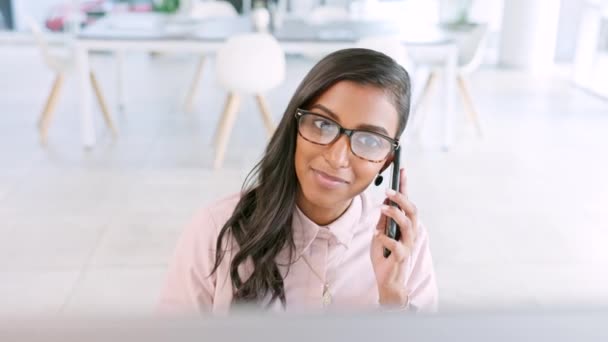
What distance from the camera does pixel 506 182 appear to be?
4211 millimetres

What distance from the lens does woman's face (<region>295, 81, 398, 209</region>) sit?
1.13 m

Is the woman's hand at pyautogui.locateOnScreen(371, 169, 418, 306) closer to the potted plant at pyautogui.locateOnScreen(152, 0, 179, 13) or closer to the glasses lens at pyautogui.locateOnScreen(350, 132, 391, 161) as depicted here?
the glasses lens at pyautogui.locateOnScreen(350, 132, 391, 161)

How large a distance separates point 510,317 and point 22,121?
5.50 meters

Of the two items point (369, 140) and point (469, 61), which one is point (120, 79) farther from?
point (369, 140)

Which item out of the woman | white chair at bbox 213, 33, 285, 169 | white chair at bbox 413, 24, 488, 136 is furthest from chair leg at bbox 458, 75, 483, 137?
the woman

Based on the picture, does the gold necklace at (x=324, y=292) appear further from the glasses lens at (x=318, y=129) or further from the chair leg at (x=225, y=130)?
the chair leg at (x=225, y=130)

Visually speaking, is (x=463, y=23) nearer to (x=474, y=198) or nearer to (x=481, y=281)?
(x=474, y=198)

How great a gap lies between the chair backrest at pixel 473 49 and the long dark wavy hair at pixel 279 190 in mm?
3967

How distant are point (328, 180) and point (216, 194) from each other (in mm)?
2805

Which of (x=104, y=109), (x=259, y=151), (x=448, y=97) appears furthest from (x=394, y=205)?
(x=104, y=109)

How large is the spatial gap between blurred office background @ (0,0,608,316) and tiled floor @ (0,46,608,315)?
12 mm

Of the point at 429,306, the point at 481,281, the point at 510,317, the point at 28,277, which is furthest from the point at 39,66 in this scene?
the point at 510,317

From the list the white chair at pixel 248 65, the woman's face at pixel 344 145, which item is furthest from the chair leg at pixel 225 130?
the woman's face at pixel 344 145

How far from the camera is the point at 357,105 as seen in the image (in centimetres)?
114
